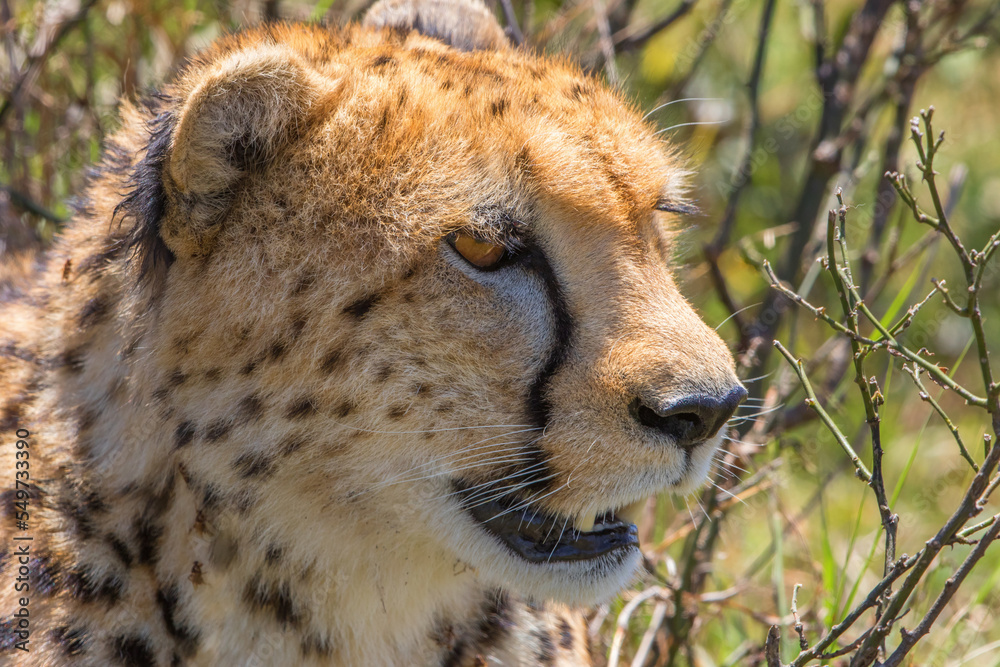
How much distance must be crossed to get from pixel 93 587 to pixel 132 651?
0.16 meters

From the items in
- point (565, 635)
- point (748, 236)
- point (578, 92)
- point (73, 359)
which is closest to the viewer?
point (73, 359)

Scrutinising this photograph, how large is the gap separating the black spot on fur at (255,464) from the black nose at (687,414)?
748 millimetres

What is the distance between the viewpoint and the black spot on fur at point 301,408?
2.09 meters

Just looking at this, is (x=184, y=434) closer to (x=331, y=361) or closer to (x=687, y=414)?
(x=331, y=361)

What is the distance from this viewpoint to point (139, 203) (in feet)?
7.09

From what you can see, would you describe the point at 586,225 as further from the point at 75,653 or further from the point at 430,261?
the point at 75,653

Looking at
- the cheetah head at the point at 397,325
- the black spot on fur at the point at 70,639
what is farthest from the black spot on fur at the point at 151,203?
the black spot on fur at the point at 70,639

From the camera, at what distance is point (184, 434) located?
2139 millimetres

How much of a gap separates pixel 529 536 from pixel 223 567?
2.14 ft

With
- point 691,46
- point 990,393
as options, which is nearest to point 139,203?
point 990,393

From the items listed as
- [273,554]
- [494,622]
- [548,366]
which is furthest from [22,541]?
[548,366]

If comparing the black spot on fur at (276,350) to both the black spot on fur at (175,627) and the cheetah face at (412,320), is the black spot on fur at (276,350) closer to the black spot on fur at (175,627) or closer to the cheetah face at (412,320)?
the cheetah face at (412,320)

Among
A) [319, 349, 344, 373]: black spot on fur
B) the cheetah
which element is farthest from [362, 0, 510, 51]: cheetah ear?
[319, 349, 344, 373]: black spot on fur

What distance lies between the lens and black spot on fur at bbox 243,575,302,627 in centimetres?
220
